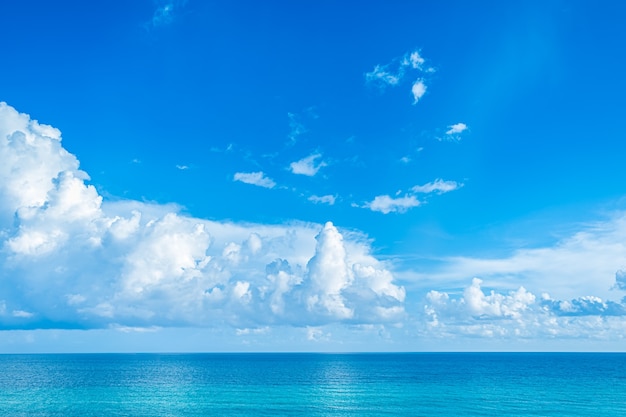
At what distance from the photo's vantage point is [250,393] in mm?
83812

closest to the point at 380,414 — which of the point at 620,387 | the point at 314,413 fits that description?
the point at 314,413

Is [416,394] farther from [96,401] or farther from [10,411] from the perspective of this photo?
[10,411]

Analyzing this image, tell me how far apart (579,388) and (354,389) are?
43102 millimetres

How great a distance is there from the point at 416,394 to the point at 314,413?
2721 cm

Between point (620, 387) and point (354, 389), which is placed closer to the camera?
point (354, 389)

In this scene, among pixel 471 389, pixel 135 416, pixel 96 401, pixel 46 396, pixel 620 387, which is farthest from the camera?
pixel 620 387

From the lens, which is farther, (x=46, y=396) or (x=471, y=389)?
(x=471, y=389)

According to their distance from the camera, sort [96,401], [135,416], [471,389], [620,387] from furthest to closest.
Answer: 1. [620,387]
2. [471,389]
3. [96,401]
4. [135,416]

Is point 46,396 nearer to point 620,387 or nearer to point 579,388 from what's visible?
point 579,388

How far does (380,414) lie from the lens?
62344 millimetres

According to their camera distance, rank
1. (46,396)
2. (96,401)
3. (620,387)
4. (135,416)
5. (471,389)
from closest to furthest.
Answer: (135,416), (96,401), (46,396), (471,389), (620,387)

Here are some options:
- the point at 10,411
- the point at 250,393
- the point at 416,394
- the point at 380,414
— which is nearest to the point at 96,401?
the point at 10,411

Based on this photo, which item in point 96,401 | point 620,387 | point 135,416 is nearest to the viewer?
point 135,416

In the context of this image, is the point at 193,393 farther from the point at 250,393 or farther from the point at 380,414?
the point at 380,414
